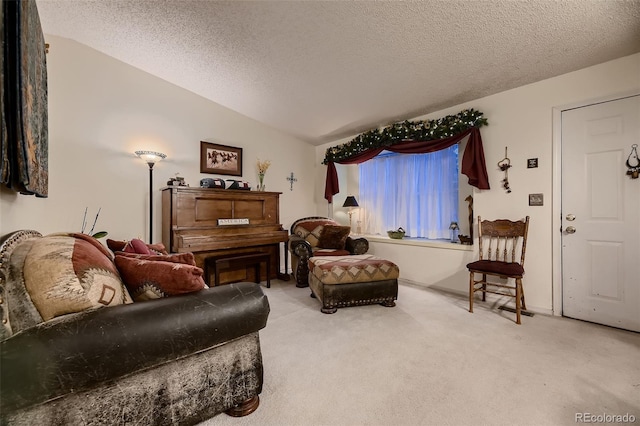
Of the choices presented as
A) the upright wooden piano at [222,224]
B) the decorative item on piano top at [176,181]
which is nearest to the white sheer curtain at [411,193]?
the upright wooden piano at [222,224]

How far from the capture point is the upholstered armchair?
3572 mm

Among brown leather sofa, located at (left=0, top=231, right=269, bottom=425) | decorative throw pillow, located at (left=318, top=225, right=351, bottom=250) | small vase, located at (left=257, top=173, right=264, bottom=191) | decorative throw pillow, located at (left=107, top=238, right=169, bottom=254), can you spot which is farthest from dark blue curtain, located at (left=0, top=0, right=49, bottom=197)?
decorative throw pillow, located at (left=318, top=225, right=351, bottom=250)

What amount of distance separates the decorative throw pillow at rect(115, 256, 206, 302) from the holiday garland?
3.26m

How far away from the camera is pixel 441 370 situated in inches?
65.6

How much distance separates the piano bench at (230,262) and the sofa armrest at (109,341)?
196 centimetres

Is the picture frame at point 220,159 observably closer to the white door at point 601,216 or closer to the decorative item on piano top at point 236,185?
the decorative item on piano top at point 236,185

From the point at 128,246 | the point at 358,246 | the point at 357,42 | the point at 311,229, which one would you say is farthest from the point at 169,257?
the point at 311,229

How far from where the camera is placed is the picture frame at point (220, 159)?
3.69m

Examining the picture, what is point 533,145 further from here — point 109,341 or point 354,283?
point 109,341

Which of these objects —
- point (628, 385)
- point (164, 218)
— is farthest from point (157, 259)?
point (628, 385)

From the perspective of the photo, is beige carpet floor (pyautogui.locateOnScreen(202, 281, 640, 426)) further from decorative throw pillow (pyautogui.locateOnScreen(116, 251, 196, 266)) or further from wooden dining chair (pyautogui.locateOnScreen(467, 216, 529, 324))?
decorative throw pillow (pyautogui.locateOnScreen(116, 251, 196, 266))

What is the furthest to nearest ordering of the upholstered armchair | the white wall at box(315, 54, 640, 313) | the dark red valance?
the upholstered armchair → the dark red valance → the white wall at box(315, 54, 640, 313)

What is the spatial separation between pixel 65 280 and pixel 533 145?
376 centimetres

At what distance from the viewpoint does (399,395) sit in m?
1.44
